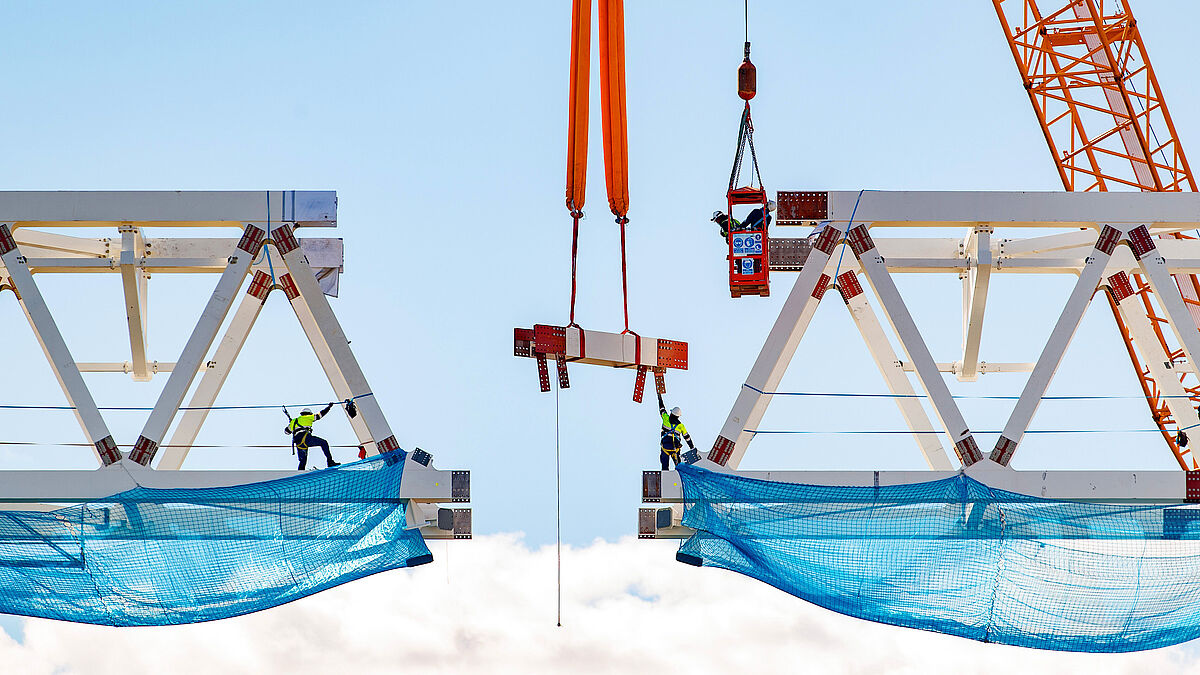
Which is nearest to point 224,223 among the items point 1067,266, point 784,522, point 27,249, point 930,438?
point 27,249

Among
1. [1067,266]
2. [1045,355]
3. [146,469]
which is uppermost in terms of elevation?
[1067,266]

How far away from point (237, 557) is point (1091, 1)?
31128 mm

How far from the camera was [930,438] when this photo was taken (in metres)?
23.0

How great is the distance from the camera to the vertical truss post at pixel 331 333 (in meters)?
20.7

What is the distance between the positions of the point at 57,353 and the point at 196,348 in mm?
1877

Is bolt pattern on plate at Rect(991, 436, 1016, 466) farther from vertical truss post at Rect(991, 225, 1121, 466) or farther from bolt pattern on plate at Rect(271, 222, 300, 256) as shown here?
bolt pattern on plate at Rect(271, 222, 300, 256)

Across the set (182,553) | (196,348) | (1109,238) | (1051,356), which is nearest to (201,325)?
(196,348)

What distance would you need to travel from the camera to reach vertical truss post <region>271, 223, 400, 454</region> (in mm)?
20656

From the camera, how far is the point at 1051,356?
66.7 ft

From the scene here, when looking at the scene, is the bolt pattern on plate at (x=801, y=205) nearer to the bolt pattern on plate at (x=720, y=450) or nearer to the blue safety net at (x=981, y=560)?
the bolt pattern on plate at (x=720, y=450)

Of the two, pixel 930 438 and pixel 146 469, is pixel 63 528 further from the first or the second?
pixel 930 438

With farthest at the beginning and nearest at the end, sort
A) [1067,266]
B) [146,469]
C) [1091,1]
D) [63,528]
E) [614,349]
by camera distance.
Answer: [1091,1]
[1067,266]
[614,349]
[146,469]
[63,528]

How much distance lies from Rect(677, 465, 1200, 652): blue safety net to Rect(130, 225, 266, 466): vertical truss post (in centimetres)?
710

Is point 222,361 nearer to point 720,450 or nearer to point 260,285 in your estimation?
point 260,285
